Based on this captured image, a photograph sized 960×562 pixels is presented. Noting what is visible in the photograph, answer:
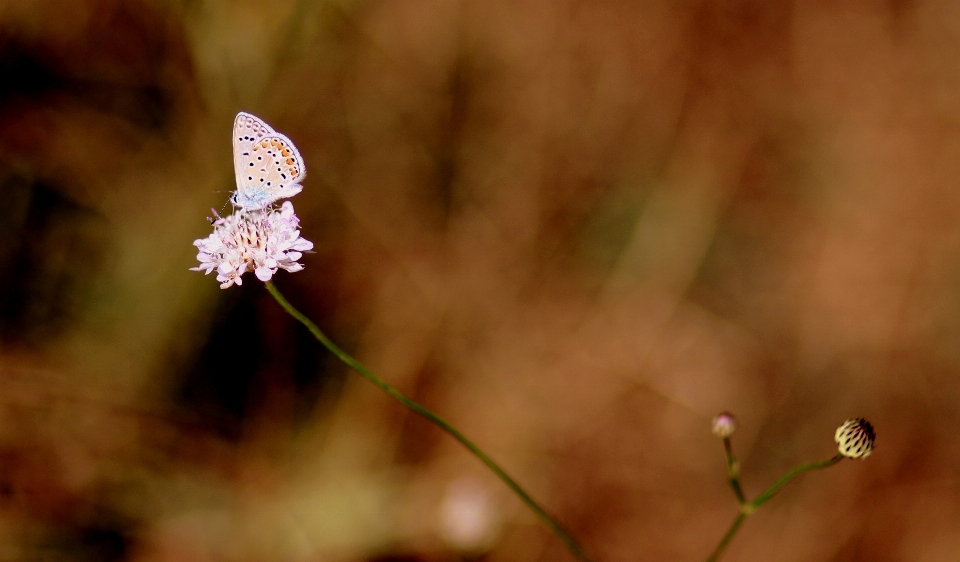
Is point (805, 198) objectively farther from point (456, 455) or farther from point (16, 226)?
point (16, 226)

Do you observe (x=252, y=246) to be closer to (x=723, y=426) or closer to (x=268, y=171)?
(x=268, y=171)

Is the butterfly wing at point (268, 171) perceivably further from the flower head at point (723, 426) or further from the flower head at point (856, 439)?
the flower head at point (856, 439)

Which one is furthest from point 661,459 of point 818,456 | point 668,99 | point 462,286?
point 668,99

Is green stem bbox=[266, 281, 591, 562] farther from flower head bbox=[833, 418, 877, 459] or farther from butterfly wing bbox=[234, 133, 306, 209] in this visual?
flower head bbox=[833, 418, 877, 459]

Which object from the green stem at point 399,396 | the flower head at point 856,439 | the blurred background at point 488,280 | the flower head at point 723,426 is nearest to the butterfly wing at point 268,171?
the green stem at point 399,396

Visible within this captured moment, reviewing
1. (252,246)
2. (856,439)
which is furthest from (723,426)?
(252,246)

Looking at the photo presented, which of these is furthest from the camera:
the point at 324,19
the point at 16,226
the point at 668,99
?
the point at 668,99
